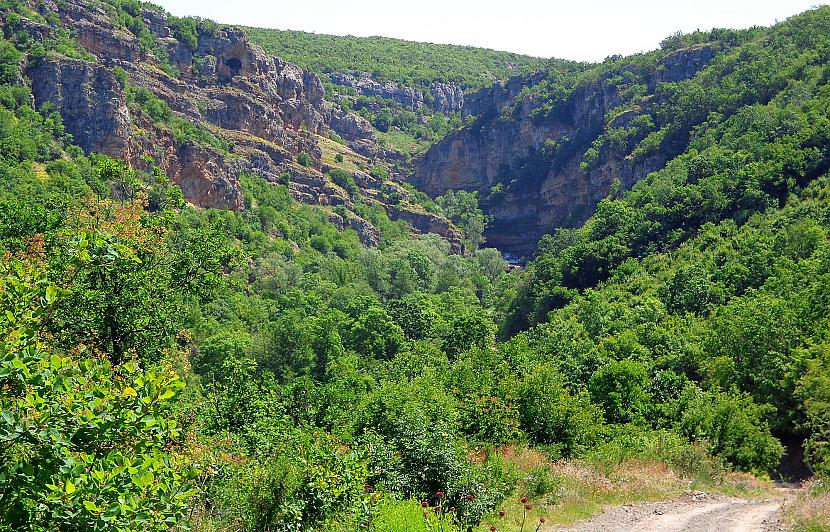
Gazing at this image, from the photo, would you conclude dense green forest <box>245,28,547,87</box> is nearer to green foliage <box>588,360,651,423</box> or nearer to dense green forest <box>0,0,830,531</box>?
dense green forest <box>0,0,830,531</box>

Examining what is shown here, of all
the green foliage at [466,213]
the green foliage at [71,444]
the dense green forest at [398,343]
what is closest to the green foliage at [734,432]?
the dense green forest at [398,343]

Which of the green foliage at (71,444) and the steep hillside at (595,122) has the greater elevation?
the steep hillside at (595,122)

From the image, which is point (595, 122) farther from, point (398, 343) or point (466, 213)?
point (398, 343)

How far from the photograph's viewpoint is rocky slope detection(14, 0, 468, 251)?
7494cm

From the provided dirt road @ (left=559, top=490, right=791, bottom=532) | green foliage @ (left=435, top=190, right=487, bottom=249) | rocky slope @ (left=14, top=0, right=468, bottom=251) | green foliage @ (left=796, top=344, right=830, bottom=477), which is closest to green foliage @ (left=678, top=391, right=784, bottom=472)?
green foliage @ (left=796, top=344, right=830, bottom=477)

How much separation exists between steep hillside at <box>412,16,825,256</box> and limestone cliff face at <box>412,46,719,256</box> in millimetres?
199

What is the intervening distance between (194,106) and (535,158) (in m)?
62.4

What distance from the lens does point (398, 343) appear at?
54031mm

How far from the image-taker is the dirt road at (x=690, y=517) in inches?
540

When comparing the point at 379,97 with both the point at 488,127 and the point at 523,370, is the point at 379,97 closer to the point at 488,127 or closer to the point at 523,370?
the point at 488,127

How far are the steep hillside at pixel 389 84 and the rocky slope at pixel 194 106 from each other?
37632 millimetres

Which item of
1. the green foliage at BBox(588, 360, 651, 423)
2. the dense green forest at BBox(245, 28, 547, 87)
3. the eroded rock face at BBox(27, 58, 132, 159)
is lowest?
the green foliage at BBox(588, 360, 651, 423)

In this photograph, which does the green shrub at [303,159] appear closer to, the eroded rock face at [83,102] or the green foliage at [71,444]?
the eroded rock face at [83,102]

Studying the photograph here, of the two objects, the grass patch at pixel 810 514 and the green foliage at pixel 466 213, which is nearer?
the grass patch at pixel 810 514
